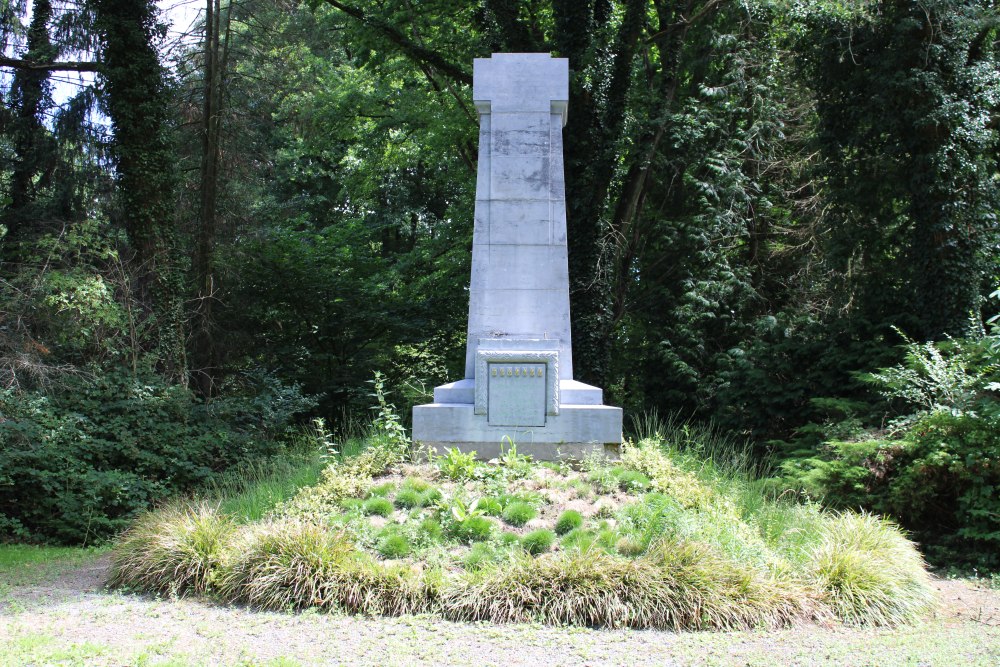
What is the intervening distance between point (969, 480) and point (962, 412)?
25.9 inches

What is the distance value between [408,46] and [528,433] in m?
9.81

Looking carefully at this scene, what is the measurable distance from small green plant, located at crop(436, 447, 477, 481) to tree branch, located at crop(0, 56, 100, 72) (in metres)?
9.43

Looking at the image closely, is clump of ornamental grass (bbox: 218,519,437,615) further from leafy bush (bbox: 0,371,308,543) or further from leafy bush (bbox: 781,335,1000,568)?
leafy bush (bbox: 781,335,1000,568)

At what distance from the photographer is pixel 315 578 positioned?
5703 mm

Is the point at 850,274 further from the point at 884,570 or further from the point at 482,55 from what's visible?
the point at 884,570

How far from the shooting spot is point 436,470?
7.85 metres

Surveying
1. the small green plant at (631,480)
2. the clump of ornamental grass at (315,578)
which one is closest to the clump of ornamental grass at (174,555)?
the clump of ornamental grass at (315,578)

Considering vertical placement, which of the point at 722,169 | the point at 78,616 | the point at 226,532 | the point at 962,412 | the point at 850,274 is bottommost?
the point at 78,616

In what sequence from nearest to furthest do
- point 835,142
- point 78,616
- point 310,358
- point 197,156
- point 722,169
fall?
1. point 78,616
2. point 835,142
3. point 722,169
4. point 197,156
5. point 310,358

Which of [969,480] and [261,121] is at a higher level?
[261,121]

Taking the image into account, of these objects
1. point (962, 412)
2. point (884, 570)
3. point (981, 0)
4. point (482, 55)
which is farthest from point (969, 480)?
point (482, 55)

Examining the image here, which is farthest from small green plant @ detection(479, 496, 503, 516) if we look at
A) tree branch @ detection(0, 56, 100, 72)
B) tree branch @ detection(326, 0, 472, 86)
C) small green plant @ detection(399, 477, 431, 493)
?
tree branch @ detection(326, 0, 472, 86)

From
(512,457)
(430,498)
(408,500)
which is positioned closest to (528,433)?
(512,457)

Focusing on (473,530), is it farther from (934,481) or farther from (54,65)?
(54,65)
